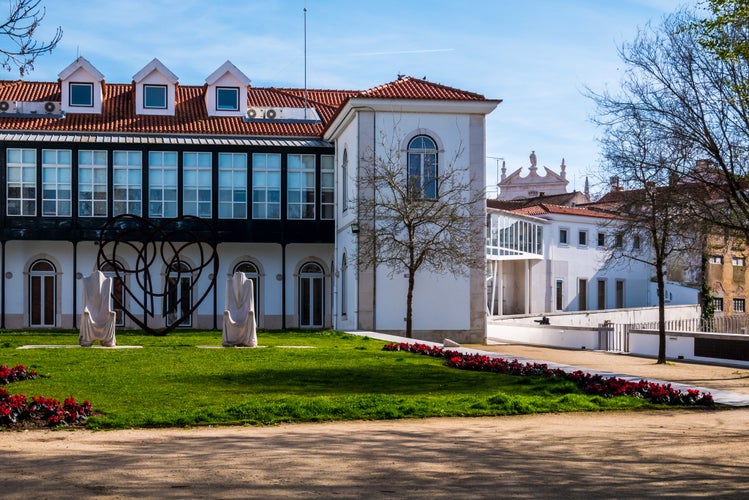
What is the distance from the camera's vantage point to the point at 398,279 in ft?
119

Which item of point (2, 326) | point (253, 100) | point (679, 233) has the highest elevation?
point (253, 100)

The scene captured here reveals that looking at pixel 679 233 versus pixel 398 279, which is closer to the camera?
pixel 679 233

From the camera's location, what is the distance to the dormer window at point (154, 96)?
44406 mm

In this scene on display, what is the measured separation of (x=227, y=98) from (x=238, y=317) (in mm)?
22740

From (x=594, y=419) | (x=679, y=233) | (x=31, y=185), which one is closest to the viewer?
(x=594, y=419)

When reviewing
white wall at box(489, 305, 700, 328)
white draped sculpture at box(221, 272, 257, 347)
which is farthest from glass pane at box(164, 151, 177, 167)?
white draped sculpture at box(221, 272, 257, 347)

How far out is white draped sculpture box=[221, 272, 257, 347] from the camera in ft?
78.1

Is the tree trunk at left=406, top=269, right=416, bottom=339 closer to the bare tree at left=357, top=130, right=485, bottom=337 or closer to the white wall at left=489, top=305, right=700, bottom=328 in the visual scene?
the bare tree at left=357, top=130, right=485, bottom=337

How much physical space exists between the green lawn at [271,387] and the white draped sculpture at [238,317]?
91 centimetres

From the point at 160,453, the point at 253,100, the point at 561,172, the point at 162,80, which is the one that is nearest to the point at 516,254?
the point at 253,100

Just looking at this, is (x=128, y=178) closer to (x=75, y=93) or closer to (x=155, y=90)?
(x=155, y=90)

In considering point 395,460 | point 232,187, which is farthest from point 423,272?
point 395,460

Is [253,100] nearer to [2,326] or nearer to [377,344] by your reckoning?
[2,326]

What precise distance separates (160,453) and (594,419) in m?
5.95
